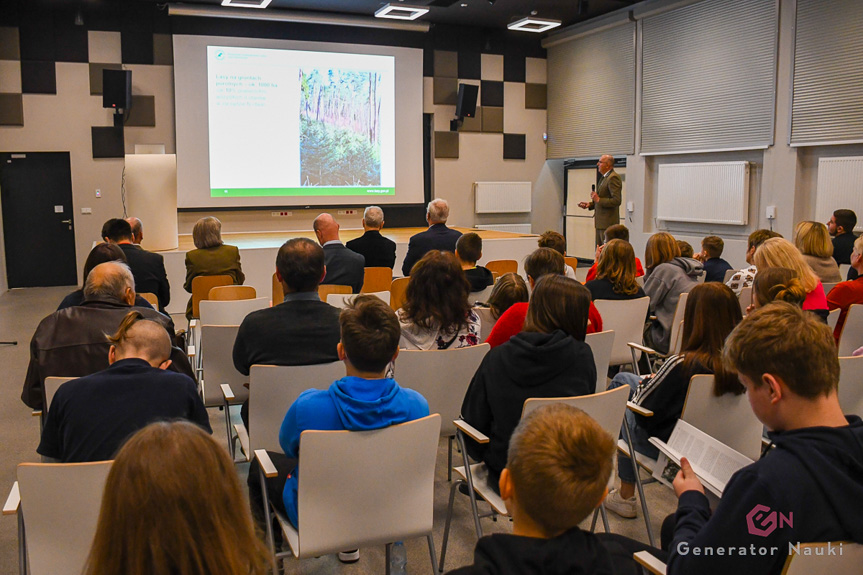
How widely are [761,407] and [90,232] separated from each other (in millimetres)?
10241

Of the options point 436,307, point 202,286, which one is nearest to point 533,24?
point 202,286

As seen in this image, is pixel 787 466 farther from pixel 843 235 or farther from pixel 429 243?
pixel 843 235

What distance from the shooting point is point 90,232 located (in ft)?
32.8

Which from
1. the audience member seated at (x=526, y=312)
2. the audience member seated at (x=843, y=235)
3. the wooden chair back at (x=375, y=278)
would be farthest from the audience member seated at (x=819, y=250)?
the wooden chair back at (x=375, y=278)

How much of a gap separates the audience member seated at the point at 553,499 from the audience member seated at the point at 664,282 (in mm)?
3559

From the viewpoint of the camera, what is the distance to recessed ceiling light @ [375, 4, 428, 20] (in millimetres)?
8992

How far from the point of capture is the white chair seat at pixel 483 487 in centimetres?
229

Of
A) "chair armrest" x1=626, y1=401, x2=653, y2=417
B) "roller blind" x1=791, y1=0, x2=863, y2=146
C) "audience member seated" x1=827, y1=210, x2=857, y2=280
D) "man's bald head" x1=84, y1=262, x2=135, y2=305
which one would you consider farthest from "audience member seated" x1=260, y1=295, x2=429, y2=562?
"roller blind" x1=791, y1=0, x2=863, y2=146

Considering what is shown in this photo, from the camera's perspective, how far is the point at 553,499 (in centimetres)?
111

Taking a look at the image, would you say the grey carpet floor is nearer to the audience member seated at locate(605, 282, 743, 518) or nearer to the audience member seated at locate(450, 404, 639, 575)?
the audience member seated at locate(605, 282, 743, 518)

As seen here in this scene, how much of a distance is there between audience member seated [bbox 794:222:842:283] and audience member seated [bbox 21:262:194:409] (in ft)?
13.7

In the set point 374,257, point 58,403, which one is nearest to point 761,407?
point 58,403
